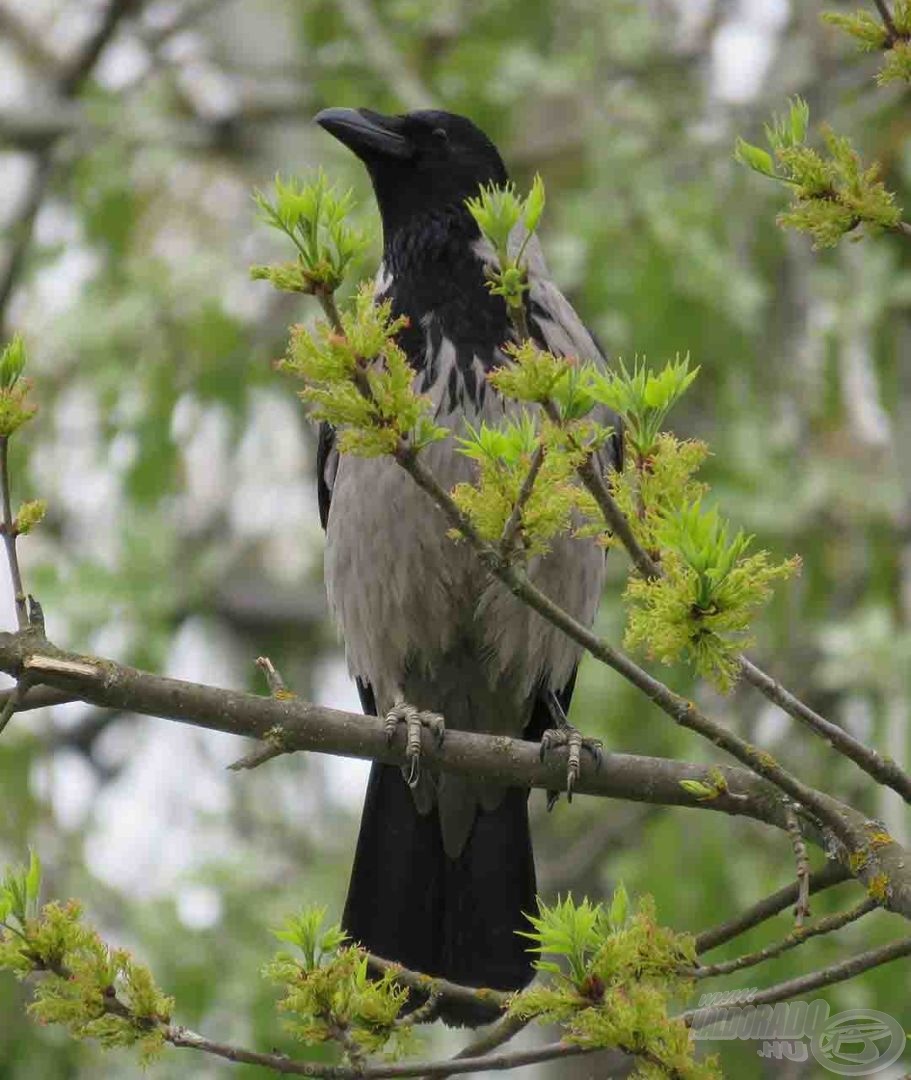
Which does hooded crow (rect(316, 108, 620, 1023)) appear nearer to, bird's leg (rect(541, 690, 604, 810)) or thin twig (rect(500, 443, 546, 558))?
bird's leg (rect(541, 690, 604, 810))

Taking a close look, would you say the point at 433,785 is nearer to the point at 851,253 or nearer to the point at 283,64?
the point at 851,253

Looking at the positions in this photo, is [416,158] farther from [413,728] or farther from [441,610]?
[413,728]

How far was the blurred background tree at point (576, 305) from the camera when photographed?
679 centimetres

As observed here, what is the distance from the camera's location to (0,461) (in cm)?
288

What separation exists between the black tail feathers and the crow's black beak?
70.2 inches

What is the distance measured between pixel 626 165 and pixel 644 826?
2.70m

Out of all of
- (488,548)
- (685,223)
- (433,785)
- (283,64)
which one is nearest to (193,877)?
(433,785)

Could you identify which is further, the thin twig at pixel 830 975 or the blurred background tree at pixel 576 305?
the blurred background tree at pixel 576 305

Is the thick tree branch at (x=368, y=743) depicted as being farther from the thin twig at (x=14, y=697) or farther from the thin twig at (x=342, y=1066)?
the thin twig at (x=342, y=1066)

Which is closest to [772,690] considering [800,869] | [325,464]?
[800,869]

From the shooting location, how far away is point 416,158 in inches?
207

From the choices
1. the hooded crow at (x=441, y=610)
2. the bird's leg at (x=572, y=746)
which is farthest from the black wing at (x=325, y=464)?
the bird's leg at (x=572, y=746)

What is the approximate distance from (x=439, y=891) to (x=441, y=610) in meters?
0.78

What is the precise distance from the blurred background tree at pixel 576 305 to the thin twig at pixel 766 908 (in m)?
2.37
